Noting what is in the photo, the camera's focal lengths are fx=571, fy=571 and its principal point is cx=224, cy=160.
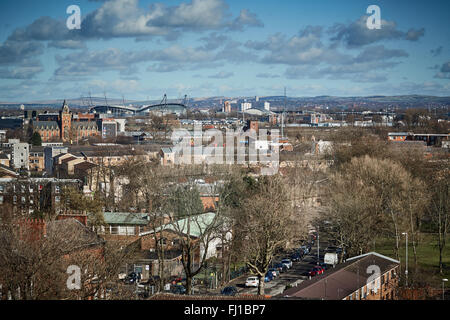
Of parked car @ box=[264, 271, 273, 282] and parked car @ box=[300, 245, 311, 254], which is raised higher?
parked car @ box=[264, 271, 273, 282]

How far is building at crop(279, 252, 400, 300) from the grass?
6.01 feet

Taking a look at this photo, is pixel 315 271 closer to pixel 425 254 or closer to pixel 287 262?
pixel 287 262

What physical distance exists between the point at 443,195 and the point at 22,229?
1293cm

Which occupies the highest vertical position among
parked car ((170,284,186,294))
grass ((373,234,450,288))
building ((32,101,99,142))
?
building ((32,101,99,142))

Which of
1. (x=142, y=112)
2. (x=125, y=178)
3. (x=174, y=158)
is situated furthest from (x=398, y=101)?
(x=125, y=178)

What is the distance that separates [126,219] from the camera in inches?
560

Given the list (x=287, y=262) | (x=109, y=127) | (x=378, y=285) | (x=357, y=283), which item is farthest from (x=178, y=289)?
(x=109, y=127)

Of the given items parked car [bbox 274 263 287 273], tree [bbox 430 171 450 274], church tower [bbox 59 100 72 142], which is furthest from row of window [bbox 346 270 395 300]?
church tower [bbox 59 100 72 142]

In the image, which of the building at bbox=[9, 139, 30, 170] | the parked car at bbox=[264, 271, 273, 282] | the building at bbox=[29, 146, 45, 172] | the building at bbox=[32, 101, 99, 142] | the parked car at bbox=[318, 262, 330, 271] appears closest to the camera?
the parked car at bbox=[264, 271, 273, 282]

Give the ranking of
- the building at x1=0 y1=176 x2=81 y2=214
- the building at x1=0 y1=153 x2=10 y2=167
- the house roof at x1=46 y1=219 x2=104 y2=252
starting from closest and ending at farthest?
the house roof at x1=46 y1=219 x2=104 y2=252, the building at x1=0 y1=176 x2=81 y2=214, the building at x1=0 y1=153 x2=10 y2=167

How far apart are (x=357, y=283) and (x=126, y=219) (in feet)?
22.4

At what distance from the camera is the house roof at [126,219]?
1402 cm

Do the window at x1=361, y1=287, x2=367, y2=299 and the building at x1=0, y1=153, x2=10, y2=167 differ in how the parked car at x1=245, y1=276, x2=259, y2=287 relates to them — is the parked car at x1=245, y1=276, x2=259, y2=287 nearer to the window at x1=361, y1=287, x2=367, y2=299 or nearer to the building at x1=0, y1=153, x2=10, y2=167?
the window at x1=361, y1=287, x2=367, y2=299

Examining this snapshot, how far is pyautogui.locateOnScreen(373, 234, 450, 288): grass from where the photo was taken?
13.6 meters
